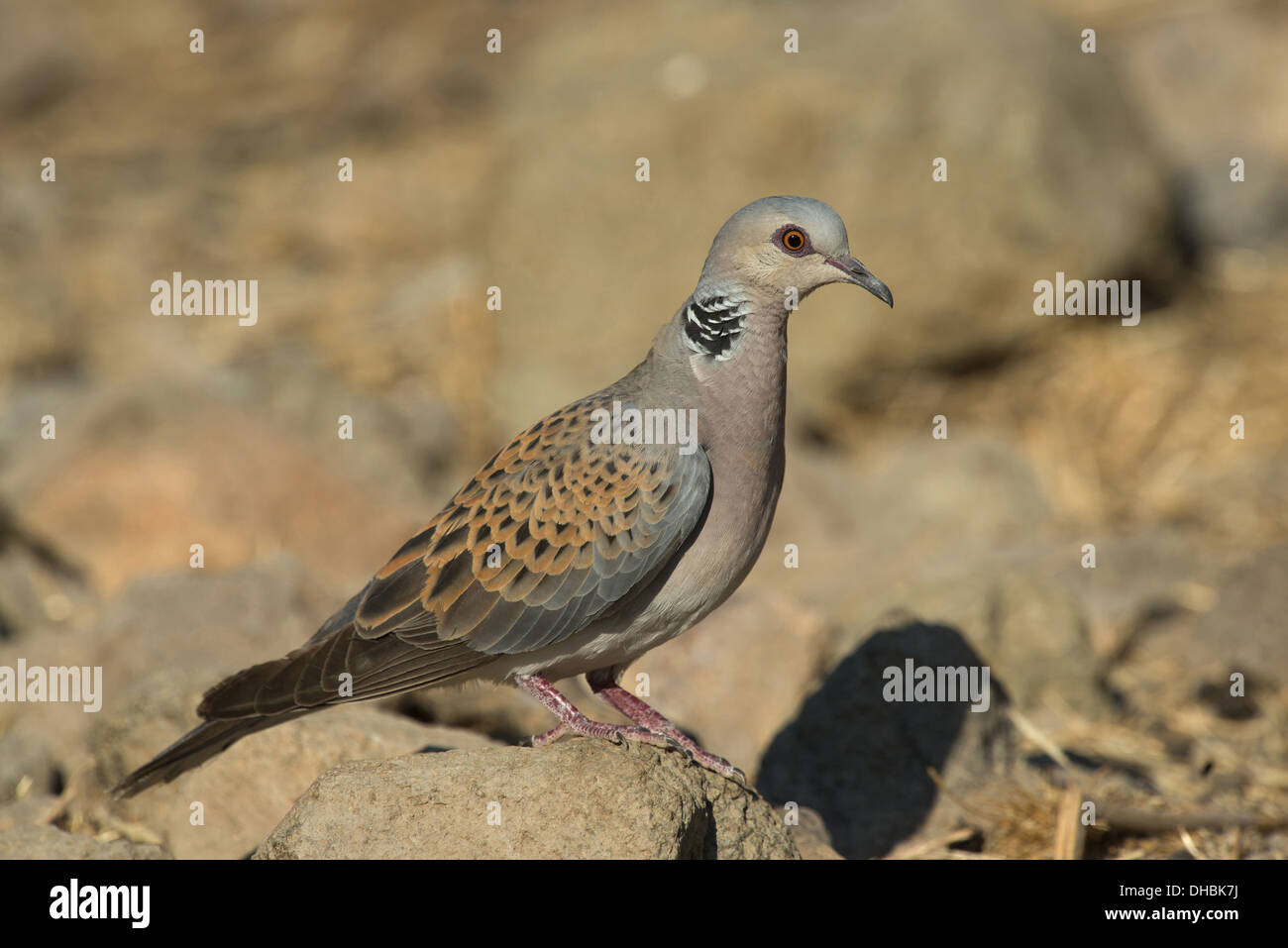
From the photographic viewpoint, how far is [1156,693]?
26.7ft

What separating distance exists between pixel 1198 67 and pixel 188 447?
12.4 m

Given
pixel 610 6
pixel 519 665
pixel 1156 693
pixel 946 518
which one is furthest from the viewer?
pixel 610 6

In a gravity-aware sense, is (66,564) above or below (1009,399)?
below

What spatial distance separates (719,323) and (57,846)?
122 inches

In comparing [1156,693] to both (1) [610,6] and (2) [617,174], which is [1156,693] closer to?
(2) [617,174]

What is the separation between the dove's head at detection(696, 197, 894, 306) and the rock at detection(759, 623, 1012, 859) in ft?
6.40

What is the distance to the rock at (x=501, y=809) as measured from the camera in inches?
169

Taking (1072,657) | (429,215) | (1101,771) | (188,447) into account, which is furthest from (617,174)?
(1101,771)

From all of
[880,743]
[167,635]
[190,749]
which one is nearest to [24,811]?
[190,749]

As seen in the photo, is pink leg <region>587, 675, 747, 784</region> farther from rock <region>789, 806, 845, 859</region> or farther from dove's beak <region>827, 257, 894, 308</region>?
dove's beak <region>827, 257, 894, 308</region>

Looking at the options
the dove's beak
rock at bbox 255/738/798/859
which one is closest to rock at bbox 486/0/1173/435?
the dove's beak

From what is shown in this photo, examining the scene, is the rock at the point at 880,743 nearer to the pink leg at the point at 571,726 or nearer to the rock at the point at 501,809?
the pink leg at the point at 571,726

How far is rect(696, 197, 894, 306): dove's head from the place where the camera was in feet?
16.7

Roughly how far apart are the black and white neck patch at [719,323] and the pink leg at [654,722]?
4.27ft
